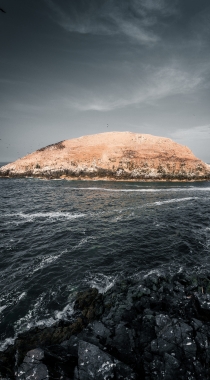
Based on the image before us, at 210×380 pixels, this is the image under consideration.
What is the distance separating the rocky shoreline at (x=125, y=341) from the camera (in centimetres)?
609

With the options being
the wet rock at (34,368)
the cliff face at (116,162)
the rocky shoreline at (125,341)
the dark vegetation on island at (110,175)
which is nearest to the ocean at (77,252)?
the rocky shoreline at (125,341)

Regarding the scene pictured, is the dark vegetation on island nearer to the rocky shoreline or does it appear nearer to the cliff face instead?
the cliff face

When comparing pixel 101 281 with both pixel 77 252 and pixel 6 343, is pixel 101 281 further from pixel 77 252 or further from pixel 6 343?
pixel 6 343

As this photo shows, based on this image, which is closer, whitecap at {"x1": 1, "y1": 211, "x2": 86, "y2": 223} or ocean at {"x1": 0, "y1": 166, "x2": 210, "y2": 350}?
ocean at {"x1": 0, "y1": 166, "x2": 210, "y2": 350}

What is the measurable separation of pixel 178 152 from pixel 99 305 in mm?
92446

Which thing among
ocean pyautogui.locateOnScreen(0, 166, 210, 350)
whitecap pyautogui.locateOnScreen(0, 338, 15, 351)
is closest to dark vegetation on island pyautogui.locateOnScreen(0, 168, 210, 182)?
ocean pyautogui.locateOnScreen(0, 166, 210, 350)

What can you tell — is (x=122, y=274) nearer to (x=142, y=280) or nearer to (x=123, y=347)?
(x=142, y=280)

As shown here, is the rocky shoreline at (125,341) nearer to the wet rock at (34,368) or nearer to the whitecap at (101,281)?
the wet rock at (34,368)

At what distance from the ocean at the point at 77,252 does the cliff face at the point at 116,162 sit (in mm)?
47768

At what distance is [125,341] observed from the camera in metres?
7.25

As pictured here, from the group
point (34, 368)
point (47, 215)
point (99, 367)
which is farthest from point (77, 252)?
point (47, 215)

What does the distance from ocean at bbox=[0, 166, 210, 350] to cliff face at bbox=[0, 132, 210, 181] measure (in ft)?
157

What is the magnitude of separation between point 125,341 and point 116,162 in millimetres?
76219

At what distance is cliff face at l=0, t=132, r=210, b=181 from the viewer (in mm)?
76250
